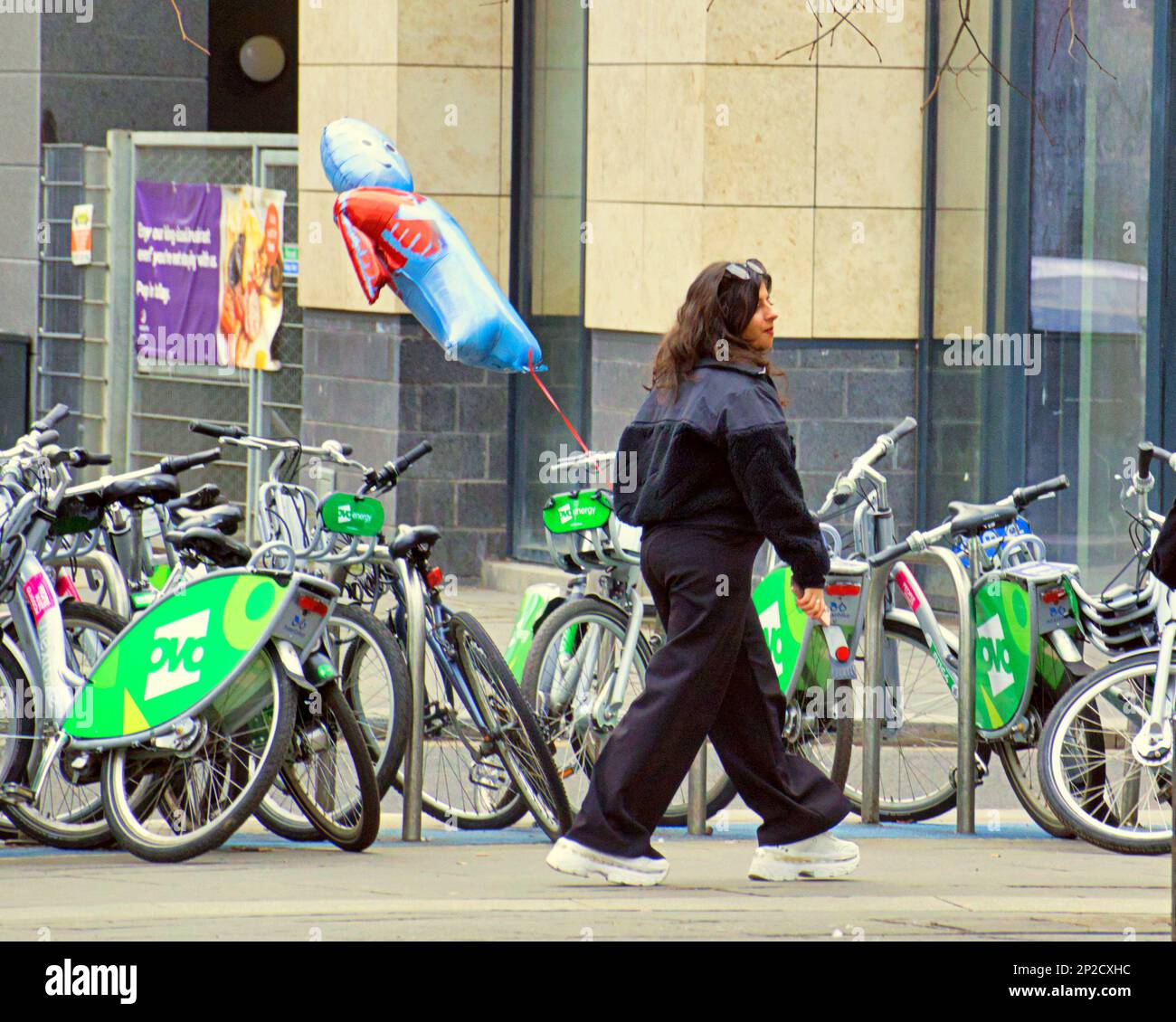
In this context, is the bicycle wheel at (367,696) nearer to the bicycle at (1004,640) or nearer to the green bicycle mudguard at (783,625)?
the green bicycle mudguard at (783,625)

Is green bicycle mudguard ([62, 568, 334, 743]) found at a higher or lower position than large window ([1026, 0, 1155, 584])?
lower

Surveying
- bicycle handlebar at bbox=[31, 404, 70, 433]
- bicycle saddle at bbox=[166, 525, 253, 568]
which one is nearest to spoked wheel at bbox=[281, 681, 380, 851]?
bicycle saddle at bbox=[166, 525, 253, 568]

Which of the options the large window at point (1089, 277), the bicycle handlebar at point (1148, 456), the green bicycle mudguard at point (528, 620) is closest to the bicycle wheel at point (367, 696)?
the green bicycle mudguard at point (528, 620)

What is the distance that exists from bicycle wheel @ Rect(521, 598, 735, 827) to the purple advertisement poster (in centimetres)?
884

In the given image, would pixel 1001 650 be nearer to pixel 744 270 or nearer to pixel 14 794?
pixel 744 270

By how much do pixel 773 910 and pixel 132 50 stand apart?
1332cm

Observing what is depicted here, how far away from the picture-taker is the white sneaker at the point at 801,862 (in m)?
6.24

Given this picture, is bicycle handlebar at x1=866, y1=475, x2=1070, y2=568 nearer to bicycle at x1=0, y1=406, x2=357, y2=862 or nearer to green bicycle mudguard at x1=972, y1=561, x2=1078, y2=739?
green bicycle mudguard at x1=972, y1=561, x2=1078, y2=739

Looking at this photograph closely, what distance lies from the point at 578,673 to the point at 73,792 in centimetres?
168

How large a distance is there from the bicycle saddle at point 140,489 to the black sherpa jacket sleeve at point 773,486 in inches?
79.6

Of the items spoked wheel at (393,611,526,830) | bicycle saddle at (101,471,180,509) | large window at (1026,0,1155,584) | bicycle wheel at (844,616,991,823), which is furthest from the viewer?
large window at (1026,0,1155,584)

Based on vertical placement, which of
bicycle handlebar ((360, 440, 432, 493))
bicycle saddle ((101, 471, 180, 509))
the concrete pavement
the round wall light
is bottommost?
the concrete pavement

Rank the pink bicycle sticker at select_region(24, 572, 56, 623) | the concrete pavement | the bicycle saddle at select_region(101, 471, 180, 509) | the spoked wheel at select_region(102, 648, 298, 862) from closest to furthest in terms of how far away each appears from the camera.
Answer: the concrete pavement < the spoked wheel at select_region(102, 648, 298, 862) < the pink bicycle sticker at select_region(24, 572, 56, 623) < the bicycle saddle at select_region(101, 471, 180, 509)

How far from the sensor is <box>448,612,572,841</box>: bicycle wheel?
23.1ft
